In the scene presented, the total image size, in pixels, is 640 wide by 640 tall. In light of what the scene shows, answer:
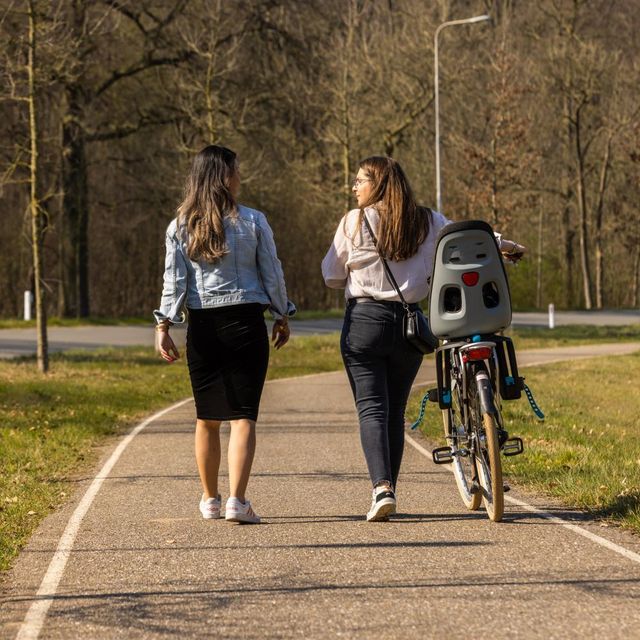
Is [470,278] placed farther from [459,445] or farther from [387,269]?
[459,445]

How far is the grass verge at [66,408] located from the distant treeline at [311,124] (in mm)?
4341

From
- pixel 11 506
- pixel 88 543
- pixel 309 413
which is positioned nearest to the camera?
pixel 88 543

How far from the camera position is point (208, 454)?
764 cm

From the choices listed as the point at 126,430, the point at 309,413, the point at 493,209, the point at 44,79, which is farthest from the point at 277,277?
the point at 493,209

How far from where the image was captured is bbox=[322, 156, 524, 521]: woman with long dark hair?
24.2ft

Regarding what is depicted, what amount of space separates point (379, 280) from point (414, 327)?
0.32m

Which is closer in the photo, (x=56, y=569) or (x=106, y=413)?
(x=56, y=569)

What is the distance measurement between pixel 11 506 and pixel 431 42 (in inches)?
1277

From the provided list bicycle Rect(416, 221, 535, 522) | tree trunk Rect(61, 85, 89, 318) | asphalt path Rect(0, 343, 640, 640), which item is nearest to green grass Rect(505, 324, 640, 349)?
tree trunk Rect(61, 85, 89, 318)

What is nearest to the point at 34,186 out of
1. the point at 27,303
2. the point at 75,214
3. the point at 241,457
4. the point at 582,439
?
the point at 582,439

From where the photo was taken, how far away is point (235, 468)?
7.46m

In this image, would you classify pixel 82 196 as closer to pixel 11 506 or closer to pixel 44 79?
pixel 44 79

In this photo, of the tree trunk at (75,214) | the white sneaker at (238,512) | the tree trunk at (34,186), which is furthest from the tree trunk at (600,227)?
the white sneaker at (238,512)

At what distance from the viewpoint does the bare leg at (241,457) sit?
7.45m
